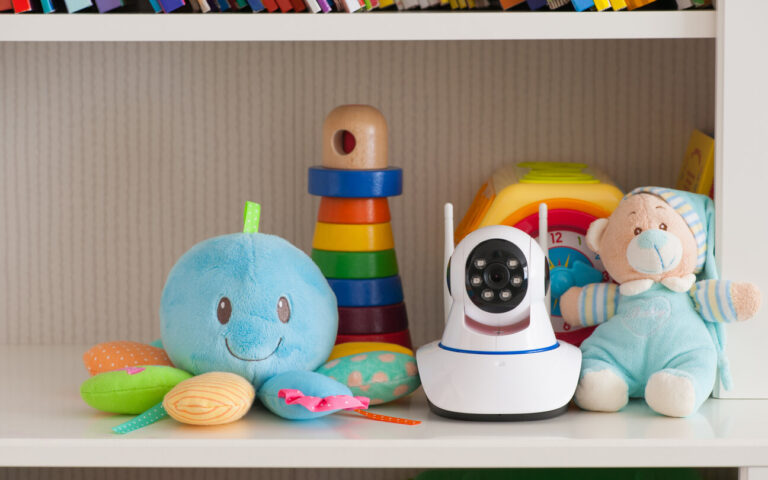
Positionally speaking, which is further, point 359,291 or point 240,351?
point 359,291

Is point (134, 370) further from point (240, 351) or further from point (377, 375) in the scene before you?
point (377, 375)

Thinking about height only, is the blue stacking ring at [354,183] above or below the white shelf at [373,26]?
below

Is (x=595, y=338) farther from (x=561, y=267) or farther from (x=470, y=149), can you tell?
(x=470, y=149)

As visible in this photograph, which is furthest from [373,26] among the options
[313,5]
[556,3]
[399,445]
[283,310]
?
[399,445]

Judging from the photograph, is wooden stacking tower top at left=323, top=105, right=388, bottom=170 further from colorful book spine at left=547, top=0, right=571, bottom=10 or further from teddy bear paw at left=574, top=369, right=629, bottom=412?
teddy bear paw at left=574, top=369, right=629, bottom=412

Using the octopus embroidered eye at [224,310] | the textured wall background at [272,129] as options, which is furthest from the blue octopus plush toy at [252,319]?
the textured wall background at [272,129]

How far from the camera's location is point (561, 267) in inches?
37.3

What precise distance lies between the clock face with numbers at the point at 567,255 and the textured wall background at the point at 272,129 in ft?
0.75

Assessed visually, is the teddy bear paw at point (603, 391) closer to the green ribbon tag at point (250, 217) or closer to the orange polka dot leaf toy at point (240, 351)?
the orange polka dot leaf toy at point (240, 351)

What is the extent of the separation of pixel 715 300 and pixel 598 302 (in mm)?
111

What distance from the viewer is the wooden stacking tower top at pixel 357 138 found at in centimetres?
97

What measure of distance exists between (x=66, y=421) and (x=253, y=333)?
190 millimetres

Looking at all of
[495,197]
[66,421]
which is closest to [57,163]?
[66,421]

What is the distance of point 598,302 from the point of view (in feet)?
2.92
